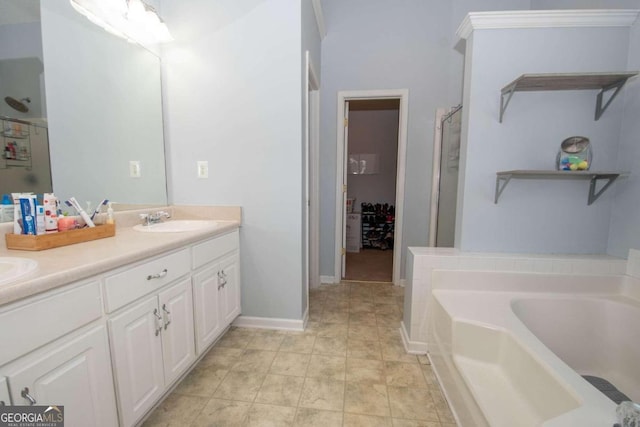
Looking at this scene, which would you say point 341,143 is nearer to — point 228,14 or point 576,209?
point 228,14

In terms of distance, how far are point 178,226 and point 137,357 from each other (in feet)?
2.85

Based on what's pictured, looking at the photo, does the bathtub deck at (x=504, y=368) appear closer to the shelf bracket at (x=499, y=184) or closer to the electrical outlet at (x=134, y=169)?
the shelf bracket at (x=499, y=184)

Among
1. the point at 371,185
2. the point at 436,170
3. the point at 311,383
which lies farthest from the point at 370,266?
the point at 311,383

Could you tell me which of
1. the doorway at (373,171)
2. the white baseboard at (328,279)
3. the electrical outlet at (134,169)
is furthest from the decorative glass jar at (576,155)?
the doorway at (373,171)

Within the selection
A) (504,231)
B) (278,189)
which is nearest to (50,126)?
(278,189)

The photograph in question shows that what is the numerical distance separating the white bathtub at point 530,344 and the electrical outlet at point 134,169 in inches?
82.7

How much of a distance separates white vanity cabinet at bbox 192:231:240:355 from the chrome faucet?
48 centimetres

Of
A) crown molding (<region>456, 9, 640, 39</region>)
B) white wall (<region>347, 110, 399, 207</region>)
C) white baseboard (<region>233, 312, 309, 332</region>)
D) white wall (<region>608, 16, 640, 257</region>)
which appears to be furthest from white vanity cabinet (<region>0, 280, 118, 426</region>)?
white wall (<region>347, 110, 399, 207</region>)

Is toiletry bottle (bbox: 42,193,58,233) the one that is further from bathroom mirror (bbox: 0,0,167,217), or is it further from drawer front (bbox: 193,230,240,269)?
drawer front (bbox: 193,230,240,269)

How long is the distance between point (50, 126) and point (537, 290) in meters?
2.81

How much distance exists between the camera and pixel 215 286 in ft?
5.43

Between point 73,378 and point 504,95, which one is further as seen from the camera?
point 504,95

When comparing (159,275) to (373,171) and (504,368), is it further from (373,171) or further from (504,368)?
(373,171)

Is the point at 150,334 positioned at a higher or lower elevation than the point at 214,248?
lower
